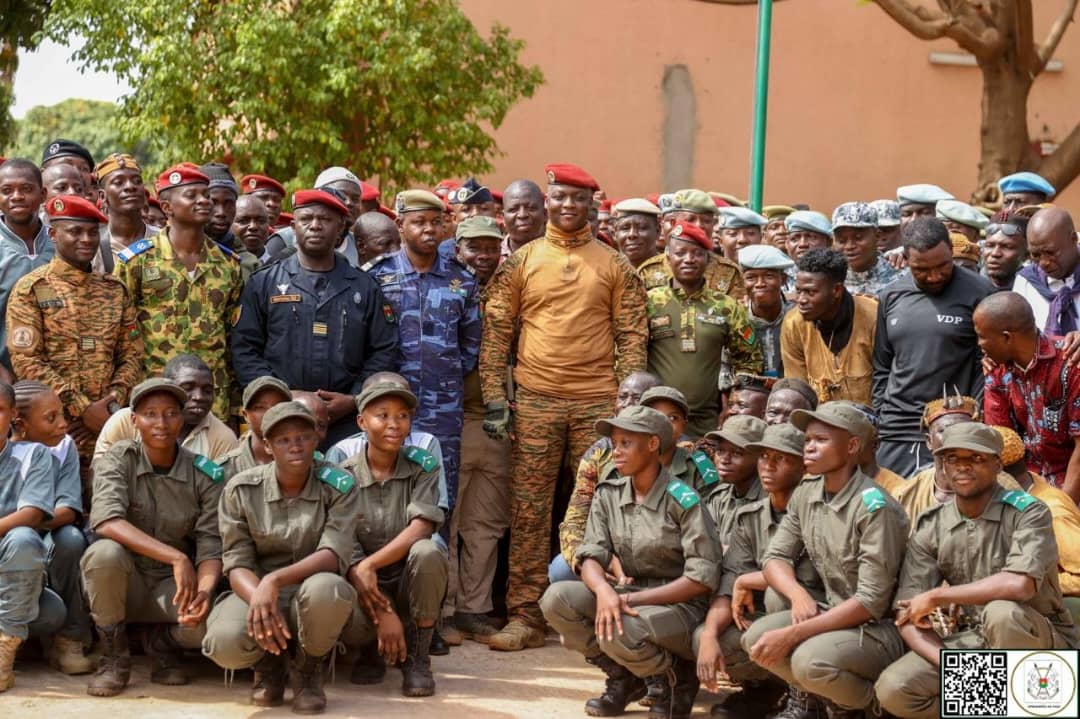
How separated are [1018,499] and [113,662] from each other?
4.11m

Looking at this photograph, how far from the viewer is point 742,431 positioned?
7.11 metres

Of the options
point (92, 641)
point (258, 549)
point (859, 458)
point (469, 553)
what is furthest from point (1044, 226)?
point (92, 641)

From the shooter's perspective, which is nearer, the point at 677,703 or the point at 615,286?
the point at 677,703

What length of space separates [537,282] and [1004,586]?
131 inches

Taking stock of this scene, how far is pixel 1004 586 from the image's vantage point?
19.4 feet

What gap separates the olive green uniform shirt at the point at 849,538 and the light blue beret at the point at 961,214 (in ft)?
11.1

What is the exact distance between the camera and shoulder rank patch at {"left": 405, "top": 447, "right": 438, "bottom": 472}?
7.38m

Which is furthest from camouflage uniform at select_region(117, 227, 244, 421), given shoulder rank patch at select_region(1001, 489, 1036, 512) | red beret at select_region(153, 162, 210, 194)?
shoulder rank patch at select_region(1001, 489, 1036, 512)

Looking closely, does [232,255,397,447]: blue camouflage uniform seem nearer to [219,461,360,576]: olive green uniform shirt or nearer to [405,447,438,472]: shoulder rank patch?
[405,447,438,472]: shoulder rank patch

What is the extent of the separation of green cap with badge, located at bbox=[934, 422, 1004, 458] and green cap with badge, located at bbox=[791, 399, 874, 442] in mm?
412

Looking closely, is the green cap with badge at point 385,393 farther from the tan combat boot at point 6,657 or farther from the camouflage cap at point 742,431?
the tan combat boot at point 6,657

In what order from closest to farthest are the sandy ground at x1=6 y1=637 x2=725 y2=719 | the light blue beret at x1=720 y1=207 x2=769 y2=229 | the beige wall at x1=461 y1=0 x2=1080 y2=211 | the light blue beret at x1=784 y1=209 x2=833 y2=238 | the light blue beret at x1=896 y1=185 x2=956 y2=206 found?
1. the sandy ground at x1=6 y1=637 x2=725 y2=719
2. the light blue beret at x1=784 y1=209 x2=833 y2=238
3. the light blue beret at x1=720 y1=207 x2=769 y2=229
4. the light blue beret at x1=896 y1=185 x2=956 y2=206
5. the beige wall at x1=461 y1=0 x2=1080 y2=211

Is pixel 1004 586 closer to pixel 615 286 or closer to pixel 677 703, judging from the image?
pixel 677 703

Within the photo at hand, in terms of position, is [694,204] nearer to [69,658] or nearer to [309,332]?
[309,332]
